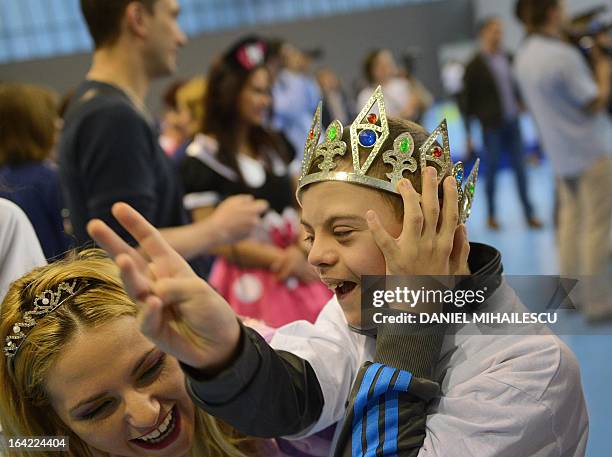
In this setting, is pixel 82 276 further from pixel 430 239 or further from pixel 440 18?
pixel 440 18

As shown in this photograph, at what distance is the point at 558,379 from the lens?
99cm

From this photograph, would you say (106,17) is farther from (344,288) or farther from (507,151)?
(507,151)

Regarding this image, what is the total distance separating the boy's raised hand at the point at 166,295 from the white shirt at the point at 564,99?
3.38 m

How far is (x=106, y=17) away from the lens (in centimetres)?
216

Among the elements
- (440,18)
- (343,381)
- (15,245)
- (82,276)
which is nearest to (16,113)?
(15,245)

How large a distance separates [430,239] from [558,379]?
0.75 ft

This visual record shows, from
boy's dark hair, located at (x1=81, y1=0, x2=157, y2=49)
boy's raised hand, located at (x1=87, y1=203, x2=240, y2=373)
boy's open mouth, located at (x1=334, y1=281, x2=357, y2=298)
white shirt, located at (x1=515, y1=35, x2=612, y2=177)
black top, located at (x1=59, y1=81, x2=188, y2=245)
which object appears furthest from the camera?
white shirt, located at (x1=515, y1=35, x2=612, y2=177)

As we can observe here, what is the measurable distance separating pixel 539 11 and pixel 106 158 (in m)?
2.70

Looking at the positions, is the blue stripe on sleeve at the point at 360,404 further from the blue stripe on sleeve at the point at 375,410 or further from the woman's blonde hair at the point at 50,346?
the woman's blonde hair at the point at 50,346

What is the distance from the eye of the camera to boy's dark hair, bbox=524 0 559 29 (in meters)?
3.92

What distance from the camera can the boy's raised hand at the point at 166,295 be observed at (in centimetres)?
78

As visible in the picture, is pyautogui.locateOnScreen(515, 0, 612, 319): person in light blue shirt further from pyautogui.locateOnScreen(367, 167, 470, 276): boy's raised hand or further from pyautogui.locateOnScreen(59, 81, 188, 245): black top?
pyautogui.locateOnScreen(367, 167, 470, 276): boy's raised hand

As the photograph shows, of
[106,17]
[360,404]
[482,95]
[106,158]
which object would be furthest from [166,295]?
[482,95]
